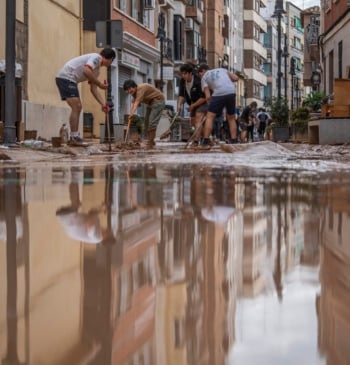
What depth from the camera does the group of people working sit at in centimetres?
1352

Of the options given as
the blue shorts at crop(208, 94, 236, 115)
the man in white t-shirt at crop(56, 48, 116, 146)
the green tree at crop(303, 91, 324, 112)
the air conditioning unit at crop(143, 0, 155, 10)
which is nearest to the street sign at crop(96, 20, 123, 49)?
the man in white t-shirt at crop(56, 48, 116, 146)

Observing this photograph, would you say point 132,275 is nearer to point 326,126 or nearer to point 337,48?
point 326,126

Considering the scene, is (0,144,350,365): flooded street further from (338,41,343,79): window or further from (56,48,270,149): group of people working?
(338,41,343,79): window

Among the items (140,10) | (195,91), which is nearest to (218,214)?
(195,91)

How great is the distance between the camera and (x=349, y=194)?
4.96 m

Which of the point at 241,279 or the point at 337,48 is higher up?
the point at 337,48

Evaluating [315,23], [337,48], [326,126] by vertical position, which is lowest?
[326,126]

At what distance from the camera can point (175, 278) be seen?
244cm

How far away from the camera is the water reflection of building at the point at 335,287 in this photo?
177 cm

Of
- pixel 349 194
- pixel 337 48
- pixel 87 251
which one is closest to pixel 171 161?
pixel 349 194

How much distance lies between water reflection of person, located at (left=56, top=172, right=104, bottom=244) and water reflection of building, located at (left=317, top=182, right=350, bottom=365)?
87 centimetres

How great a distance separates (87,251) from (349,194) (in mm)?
2451

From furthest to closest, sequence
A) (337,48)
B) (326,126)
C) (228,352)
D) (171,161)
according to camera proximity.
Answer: (337,48)
(326,126)
(171,161)
(228,352)

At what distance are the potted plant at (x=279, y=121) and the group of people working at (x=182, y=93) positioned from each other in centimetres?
1337
